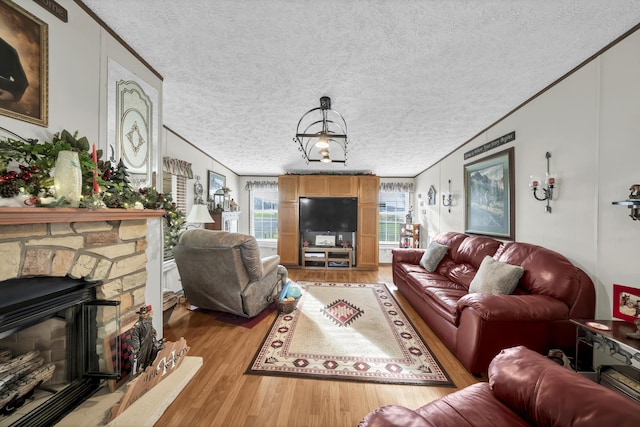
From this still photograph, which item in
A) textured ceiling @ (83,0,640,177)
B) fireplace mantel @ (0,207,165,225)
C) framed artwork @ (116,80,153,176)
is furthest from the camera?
framed artwork @ (116,80,153,176)

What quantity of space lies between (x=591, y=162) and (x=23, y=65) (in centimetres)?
376

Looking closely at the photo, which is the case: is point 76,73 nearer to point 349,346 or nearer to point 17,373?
point 17,373

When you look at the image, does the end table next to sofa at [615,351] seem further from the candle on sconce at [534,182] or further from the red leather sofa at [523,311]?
the candle on sconce at [534,182]

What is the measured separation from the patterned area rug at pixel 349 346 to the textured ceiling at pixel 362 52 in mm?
2503

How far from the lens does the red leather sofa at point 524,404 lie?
0.81 m

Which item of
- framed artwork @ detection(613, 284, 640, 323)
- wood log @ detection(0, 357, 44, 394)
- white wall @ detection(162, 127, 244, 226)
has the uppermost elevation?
white wall @ detection(162, 127, 244, 226)

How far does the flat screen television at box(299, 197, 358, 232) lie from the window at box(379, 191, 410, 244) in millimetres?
1065

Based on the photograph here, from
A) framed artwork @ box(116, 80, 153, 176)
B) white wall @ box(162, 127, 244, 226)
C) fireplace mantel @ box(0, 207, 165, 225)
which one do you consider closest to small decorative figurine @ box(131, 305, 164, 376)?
fireplace mantel @ box(0, 207, 165, 225)

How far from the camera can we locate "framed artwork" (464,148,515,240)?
2.77 m

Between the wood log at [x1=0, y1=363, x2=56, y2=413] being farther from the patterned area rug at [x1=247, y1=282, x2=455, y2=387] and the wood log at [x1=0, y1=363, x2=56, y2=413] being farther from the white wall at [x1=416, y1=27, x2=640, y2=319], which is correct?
the white wall at [x1=416, y1=27, x2=640, y2=319]

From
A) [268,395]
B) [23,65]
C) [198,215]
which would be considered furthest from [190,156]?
[268,395]

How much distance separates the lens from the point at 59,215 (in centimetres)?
108

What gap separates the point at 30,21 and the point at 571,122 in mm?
3798

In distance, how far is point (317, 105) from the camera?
257 cm
